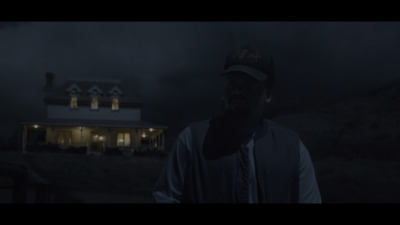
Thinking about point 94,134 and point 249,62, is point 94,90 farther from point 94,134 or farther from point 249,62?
point 249,62

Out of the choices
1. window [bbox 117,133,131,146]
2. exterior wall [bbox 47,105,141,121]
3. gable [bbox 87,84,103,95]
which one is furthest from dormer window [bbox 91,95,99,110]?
window [bbox 117,133,131,146]

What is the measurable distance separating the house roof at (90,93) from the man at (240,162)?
1336 centimetres

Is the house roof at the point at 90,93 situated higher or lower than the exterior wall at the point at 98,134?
higher

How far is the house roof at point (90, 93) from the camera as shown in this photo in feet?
48.2

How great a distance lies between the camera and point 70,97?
48.2 ft

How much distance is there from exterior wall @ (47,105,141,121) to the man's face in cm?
1312

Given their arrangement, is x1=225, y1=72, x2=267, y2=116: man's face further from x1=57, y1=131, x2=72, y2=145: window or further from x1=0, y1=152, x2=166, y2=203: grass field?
x1=57, y1=131, x2=72, y2=145: window

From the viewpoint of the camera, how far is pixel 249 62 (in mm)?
1983

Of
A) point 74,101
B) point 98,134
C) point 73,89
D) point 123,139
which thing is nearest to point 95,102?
point 74,101

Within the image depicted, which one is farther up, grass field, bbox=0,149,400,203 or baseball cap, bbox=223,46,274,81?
baseball cap, bbox=223,46,274,81

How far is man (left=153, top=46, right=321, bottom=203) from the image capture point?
198 centimetres

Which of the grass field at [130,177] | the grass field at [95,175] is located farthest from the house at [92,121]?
the grass field at [130,177]

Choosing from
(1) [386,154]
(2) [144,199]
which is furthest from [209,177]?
(1) [386,154]

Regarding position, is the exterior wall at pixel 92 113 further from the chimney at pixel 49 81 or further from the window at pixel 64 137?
the chimney at pixel 49 81
